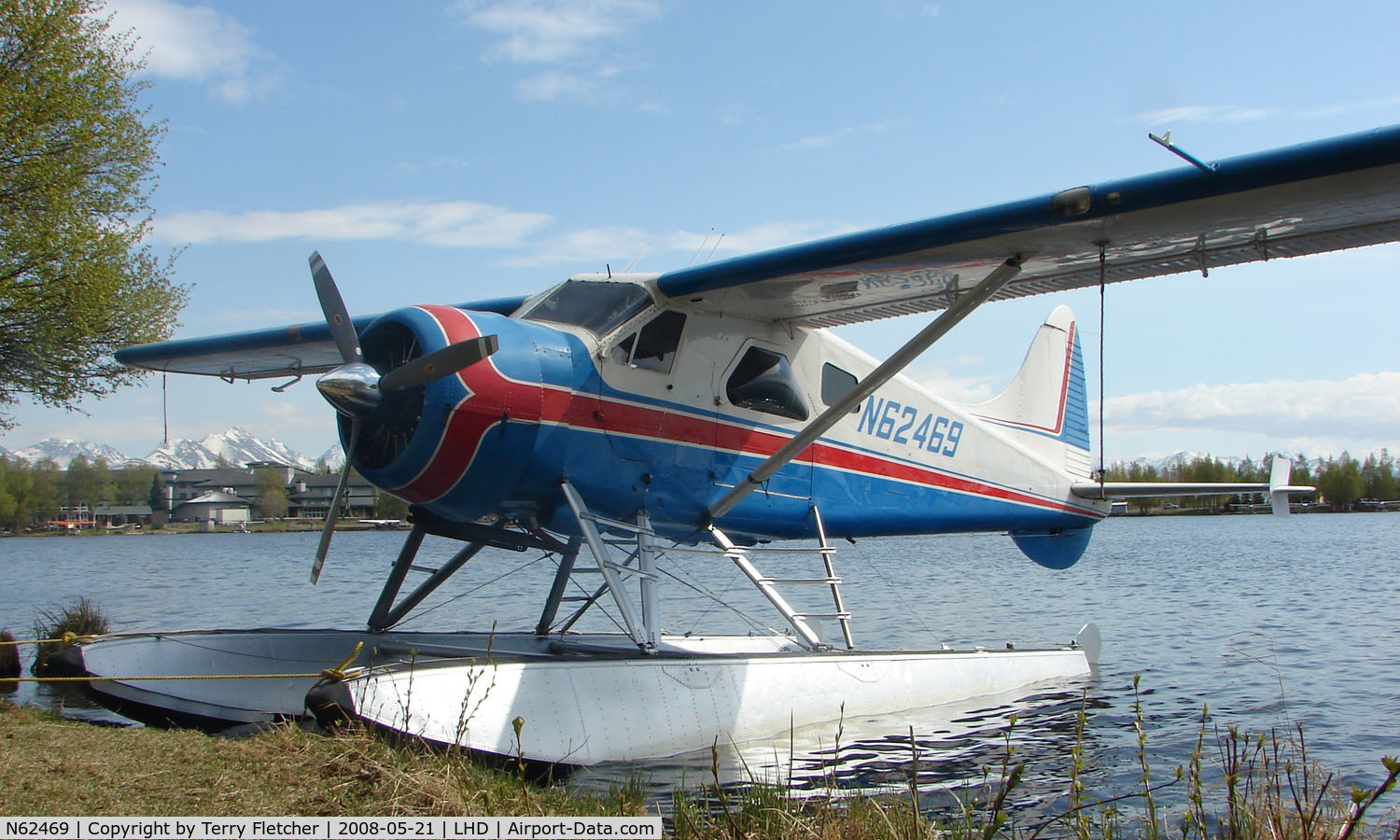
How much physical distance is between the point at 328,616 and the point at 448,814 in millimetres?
14097

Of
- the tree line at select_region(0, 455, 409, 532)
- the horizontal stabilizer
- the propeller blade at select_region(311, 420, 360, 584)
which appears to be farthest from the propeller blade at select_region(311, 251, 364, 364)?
the tree line at select_region(0, 455, 409, 532)

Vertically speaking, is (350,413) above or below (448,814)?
above

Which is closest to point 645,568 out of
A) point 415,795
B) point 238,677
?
point 238,677

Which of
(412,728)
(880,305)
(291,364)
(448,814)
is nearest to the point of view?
(448,814)

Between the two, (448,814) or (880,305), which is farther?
(880,305)

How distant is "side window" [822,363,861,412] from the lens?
8867 millimetres

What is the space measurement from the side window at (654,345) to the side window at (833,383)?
1.58 metres

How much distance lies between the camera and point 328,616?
1708cm

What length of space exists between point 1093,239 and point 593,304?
11.4 feet

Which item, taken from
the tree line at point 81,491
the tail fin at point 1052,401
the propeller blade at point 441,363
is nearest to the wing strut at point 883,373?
the propeller blade at point 441,363

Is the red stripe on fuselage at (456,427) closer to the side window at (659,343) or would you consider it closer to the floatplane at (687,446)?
the floatplane at (687,446)

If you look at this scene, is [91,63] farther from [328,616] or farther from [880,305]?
[880,305]

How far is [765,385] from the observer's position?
848cm

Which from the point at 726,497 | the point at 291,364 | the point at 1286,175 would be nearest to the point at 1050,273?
the point at 1286,175
